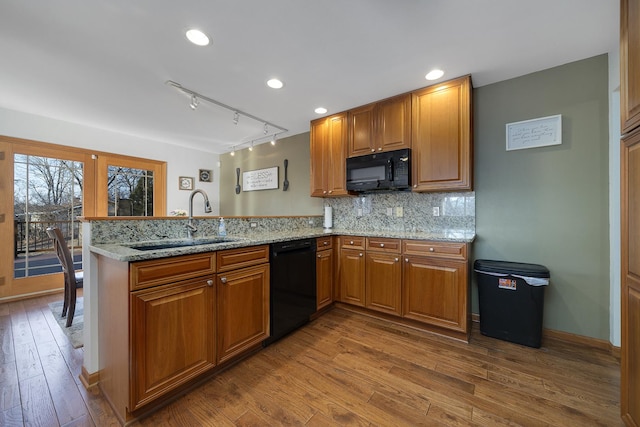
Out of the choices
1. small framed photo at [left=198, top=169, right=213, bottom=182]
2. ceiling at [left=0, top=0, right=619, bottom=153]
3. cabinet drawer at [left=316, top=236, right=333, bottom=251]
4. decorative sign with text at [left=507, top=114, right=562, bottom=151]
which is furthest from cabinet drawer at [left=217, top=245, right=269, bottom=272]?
small framed photo at [left=198, top=169, right=213, bottom=182]

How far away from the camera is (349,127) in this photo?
3.02m

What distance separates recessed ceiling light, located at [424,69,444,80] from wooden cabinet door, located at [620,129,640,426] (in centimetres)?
141

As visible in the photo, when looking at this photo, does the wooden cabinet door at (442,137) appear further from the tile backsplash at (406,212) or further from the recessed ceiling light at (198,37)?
the recessed ceiling light at (198,37)

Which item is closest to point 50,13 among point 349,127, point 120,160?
point 349,127

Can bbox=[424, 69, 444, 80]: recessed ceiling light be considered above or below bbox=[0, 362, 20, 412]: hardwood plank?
above

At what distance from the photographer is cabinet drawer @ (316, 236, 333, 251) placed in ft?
8.66

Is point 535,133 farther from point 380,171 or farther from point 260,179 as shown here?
point 260,179

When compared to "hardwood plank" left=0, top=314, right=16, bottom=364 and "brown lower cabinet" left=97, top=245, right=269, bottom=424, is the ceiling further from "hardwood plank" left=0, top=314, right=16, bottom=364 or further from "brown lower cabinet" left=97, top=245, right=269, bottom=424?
"hardwood plank" left=0, top=314, right=16, bottom=364

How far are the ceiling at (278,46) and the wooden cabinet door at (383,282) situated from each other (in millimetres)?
1760

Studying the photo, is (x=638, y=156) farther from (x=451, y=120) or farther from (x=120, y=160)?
(x=120, y=160)

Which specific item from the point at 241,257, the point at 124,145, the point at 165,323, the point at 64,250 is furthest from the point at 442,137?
the point at 124,145

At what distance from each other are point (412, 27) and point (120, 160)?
4.64 metres

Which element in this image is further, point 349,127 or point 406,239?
point 349,127

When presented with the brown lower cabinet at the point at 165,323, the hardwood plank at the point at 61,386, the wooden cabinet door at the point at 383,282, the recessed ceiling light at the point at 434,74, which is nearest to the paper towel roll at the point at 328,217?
the wooden cabinet door at the point at 383,282
